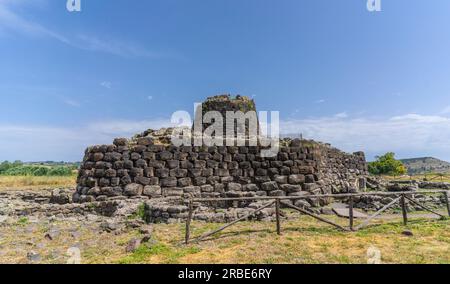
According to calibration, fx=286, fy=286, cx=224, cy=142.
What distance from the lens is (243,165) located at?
1235cm

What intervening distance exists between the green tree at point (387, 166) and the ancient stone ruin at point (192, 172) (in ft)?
178

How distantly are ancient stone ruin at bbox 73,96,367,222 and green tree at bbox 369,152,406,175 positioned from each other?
54.2 metres

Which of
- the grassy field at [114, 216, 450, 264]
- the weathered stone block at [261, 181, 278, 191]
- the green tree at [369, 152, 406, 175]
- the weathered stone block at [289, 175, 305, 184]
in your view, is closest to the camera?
the grassy field at [114, 216, 450, 264]

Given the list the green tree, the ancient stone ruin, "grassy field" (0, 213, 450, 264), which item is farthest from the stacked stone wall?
the green tree

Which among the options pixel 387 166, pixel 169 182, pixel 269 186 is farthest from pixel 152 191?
pixel 387 166

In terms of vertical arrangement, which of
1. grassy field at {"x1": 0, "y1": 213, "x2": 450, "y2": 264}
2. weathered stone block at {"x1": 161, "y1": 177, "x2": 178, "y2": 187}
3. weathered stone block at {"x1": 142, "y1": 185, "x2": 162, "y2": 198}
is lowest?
grassy field at {"x1": 0, "y1": 213, "x2": 450, "y2": 264}

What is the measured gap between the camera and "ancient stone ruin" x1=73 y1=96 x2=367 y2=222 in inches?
456

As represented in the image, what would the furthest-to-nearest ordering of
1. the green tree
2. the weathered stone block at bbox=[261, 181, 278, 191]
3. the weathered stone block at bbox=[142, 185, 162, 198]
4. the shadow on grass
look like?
the green tree → the weathered stone block at bbox=[261, 181, 278, 191] → the weathered stone block at bbox=[142, 185, 162, 198] → the shadow on grass

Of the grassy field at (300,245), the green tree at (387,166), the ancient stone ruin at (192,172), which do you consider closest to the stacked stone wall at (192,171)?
the ancient stone ruin at (192,172)

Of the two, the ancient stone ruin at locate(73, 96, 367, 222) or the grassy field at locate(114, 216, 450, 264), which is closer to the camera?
the grassy field at locate(114, 216, 450, 264)

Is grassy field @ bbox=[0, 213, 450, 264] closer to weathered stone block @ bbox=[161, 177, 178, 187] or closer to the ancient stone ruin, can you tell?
the ancient stone ruin
